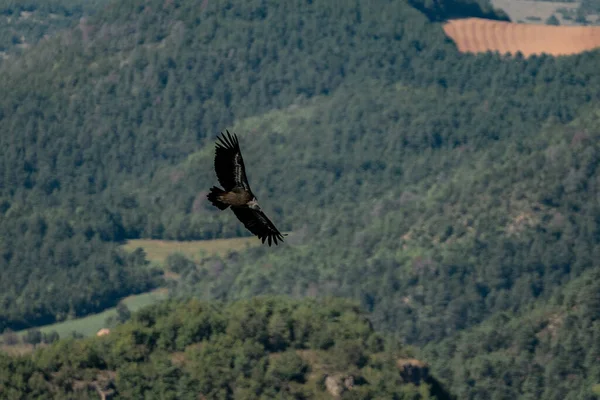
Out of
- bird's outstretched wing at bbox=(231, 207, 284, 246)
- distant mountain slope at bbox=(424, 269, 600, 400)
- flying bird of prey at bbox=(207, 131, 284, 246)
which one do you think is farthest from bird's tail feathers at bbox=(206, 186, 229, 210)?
distant mountain slope at bbox=(424, 269, 600, 400)

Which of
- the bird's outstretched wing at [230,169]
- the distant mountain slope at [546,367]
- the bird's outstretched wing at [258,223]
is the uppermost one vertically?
the bird's outstretched wing at [230,169]

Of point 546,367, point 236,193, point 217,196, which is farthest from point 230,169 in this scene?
point 546,367

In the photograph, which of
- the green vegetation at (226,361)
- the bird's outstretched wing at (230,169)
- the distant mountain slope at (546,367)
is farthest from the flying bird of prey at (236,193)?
the distant mountain slope at (546,367)

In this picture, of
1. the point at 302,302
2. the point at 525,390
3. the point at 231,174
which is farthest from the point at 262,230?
the point at 525,390

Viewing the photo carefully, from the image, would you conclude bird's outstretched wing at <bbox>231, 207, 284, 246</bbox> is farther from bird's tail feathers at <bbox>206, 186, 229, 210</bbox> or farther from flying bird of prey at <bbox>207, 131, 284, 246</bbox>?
bird's tail feathers at <bbox>206, 186, 229, 210</bbox>

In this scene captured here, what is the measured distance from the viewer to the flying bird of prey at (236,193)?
70812mm

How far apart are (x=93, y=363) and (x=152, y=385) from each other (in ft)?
18.0

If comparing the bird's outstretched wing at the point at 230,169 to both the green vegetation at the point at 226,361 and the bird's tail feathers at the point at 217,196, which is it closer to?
the bird's tail feathers at the point at 217,196

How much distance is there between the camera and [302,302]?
18000 cm

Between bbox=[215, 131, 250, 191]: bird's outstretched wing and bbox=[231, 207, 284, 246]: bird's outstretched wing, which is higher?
bbox=[215, 131, 250, 191]: bird's outstretched wing

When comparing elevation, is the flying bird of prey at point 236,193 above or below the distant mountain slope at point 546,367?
above

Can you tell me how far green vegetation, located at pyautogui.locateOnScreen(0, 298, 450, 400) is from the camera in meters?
152

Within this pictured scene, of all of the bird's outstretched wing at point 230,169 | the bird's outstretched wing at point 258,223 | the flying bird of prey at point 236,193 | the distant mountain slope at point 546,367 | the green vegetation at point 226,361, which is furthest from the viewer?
the distant mountain slope at point 546,367

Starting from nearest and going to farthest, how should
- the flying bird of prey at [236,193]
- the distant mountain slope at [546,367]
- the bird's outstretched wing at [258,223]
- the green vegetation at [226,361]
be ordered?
the flying bird of prey at [236,193] < the bird's outstretched wing at [258,223] < the green vegetation at [226,361] < the distant mountain slope at [546,367]
